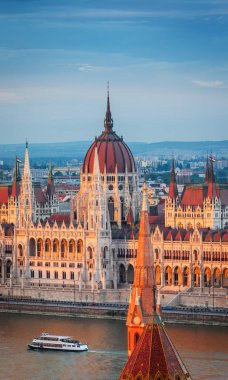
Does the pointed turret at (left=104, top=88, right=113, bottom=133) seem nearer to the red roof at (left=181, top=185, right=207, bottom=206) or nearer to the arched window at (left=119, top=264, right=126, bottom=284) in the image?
the red roof at (left=181, top=185, right=207, bottom=206)

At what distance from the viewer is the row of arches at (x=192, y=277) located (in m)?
94.1

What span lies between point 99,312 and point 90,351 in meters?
15.0

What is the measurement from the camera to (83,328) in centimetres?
8531

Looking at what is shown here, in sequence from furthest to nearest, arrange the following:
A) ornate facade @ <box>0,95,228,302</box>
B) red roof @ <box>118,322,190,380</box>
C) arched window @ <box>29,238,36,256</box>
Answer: arched window @ <box>29,238,36,256</box> < ornate facade @ <box>0,95,228,302</box> < red roof @ <box>118,322,190,380</box>

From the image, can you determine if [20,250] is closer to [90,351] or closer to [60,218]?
[60,218]

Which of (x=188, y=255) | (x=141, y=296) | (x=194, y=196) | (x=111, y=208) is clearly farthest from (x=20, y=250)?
(x=141, y=296)

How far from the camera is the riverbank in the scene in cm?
8638

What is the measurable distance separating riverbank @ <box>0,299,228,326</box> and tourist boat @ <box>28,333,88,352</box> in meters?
9.87

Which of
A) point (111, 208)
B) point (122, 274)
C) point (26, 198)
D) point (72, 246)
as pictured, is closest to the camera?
point (122, 274)

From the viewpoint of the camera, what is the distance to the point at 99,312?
90.6 m

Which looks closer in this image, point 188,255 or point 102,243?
point 188,255

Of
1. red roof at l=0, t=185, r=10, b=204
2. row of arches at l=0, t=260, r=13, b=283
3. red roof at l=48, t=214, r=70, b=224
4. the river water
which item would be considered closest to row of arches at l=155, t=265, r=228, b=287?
the river water

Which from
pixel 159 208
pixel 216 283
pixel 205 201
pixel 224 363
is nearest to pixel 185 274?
pixel 216 283

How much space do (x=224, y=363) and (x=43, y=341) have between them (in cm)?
1078
